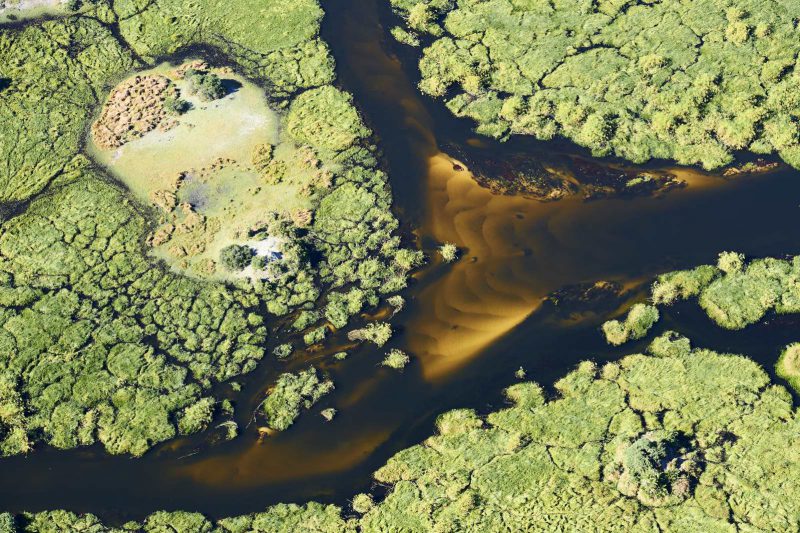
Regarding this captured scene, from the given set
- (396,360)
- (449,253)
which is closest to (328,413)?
(396,360)

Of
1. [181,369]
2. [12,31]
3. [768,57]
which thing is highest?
[768,57]

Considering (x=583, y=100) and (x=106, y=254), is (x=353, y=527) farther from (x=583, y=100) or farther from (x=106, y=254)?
(x=583, y=100)

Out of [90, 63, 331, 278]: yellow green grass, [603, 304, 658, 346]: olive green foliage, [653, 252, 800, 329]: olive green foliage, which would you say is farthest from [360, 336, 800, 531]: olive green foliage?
[90, 63, 331, 278]: yellow green grass

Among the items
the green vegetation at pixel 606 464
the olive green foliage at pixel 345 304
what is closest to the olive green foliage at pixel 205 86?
the olive green foliage at pixel 345 304

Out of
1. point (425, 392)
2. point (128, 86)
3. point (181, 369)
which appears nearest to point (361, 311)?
point (425, 392)

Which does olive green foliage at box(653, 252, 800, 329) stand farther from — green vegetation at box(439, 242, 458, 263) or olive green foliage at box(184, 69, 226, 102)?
olive green foliage at box(184, 69, 226, 102)
